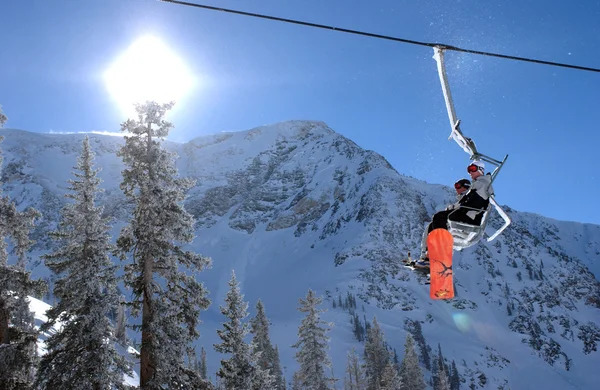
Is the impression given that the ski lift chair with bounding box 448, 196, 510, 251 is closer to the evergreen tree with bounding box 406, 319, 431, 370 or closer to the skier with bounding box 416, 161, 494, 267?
the skier with bounding box 416, 161, 494, 267

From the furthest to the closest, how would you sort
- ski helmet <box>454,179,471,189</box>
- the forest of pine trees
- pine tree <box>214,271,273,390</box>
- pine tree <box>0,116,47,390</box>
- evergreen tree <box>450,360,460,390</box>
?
evergreen tree <box>450,360,460,390</box> → pine tree <box>214,271,273,390</box> → pine tree <box>0,116,47,390</box> → the forest of pine trees → ski helmet <box>454,179,471,189</box>

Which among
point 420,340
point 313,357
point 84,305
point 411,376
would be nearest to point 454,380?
point 420,340

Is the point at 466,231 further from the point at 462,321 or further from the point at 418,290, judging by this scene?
the point at 418,290

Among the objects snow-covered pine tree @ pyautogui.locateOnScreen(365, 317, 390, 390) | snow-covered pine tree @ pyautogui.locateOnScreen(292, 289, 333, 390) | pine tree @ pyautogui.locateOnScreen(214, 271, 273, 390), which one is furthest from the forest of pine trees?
snow-covered pine tree @ pyautogui.locateOnScreen(365, 317, 390, 390)

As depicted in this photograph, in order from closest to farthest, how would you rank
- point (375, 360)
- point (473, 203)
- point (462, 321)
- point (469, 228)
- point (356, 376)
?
point (473, 203)
point (469, 228)
point (375, 360)
point (356, 376)
point (462, 321)

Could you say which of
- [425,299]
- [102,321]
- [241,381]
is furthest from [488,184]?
[425,299]

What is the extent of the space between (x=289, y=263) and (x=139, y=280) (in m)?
156

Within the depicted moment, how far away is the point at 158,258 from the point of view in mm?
12305

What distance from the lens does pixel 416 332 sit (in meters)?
120

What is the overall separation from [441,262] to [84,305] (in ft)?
36.4

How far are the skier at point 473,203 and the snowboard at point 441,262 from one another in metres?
0.26

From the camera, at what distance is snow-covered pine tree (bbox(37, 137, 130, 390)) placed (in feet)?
42.2

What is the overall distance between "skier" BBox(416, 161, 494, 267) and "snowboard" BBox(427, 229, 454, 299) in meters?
0.26

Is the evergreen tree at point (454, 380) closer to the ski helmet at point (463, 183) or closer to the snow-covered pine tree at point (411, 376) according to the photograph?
the snow-covered pine tree at point (411, 376)
